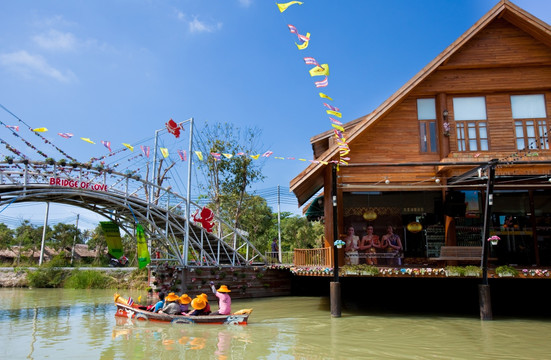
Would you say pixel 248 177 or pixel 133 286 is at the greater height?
pixel 248 177

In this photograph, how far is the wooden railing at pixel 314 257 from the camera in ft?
51.1

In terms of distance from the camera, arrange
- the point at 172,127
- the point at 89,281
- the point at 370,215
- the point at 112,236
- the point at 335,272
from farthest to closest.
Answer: the point at 89,281 → the point at 172,127 → the point at 112,236 → the point at 370,215 → the point at 335,272

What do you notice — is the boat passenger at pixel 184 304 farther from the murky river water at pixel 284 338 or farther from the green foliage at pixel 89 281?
the green foliage at pixel 89 281

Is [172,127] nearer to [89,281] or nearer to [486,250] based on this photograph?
[89,281]

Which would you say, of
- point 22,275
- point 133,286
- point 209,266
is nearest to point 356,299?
point 209,266

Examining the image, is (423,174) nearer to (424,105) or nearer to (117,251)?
(424,105)

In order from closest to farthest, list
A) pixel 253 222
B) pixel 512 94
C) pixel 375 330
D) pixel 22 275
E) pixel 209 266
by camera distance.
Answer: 1. pixel 375 330
2. pixel 512 94
3. pixel 209 266
4. pixel 22 275
5. pixel 253 222

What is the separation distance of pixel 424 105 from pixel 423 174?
2.78 metres

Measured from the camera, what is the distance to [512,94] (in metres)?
16.2

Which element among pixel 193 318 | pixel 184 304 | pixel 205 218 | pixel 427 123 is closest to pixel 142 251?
pixel 205 218

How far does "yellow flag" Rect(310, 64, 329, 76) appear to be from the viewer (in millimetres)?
12305

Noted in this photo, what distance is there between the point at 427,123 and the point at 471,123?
159cm

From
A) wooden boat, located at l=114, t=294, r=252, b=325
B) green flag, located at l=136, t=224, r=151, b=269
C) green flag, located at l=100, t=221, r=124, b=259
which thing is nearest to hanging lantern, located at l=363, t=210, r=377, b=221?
wooden boat, located at l=114, t=294, r=252, b=325

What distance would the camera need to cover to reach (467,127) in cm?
1616
